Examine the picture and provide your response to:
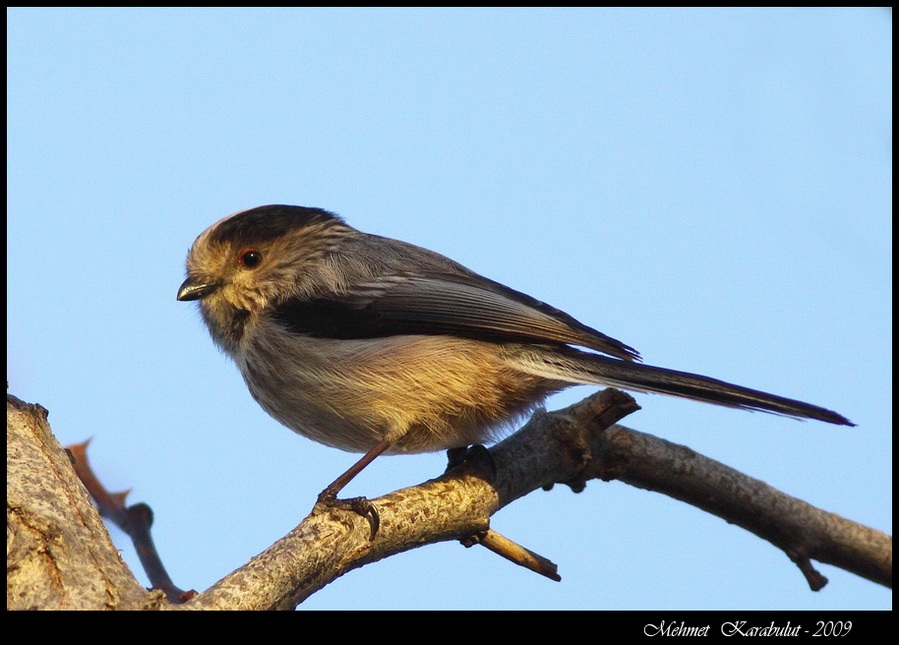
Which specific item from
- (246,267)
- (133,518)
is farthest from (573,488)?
(133,518)

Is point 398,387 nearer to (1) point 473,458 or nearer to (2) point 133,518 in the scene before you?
(1) point 473,458

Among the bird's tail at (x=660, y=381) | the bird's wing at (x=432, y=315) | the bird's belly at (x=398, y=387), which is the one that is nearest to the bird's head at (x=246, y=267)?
the bird's wing at (x=432, y=315)

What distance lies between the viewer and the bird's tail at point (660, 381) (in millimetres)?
3949

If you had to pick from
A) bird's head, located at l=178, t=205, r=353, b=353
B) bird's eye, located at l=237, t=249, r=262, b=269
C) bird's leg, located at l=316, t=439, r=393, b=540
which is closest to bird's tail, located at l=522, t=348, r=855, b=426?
bird's leg, located at l=316, t=439, r=393, b=540

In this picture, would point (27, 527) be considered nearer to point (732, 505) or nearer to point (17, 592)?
point (17, 592)

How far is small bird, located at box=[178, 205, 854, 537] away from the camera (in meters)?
4.69

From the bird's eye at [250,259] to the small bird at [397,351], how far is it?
10 centimetres

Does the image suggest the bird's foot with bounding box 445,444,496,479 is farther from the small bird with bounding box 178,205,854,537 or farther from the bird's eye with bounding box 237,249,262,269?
the bird's eye with bounding box 237,249,262,269

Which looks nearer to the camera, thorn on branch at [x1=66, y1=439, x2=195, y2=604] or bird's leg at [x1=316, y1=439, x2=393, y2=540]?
thorn on branch at [x1=66, y1=439, x2=195, y2=604]

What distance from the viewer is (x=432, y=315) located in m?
4.87

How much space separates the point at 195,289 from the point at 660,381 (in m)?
2.64
